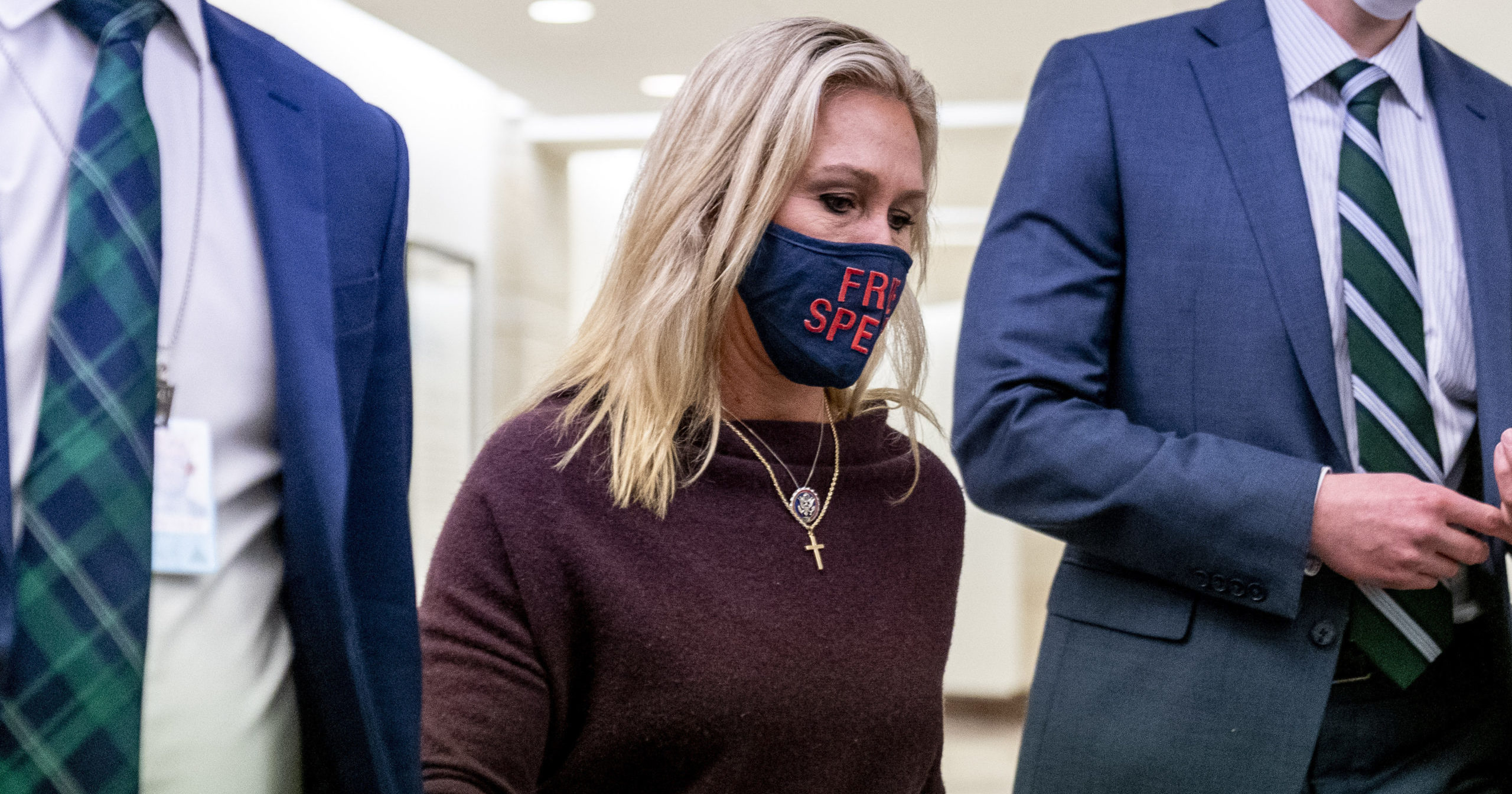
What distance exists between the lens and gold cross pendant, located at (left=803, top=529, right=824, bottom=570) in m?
1.37

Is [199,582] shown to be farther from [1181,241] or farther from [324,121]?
[1181,241]

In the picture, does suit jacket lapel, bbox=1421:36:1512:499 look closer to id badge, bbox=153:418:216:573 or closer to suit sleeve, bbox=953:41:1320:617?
suit sleeve, bbox=953:41:1320:617

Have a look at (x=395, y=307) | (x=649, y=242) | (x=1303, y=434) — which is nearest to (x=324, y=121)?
(x=395, y=307)

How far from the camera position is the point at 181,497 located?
0.83 metres

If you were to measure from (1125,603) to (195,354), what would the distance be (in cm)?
96

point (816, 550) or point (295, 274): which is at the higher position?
point (295, 274)

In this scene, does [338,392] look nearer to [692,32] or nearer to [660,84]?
[692,32]

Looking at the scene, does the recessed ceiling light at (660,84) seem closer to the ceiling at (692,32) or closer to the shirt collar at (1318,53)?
the ceiling at (692,32)

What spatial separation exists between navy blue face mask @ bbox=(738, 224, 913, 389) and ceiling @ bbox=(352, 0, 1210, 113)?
8.06 ft

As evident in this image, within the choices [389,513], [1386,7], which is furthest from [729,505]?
[1386,7]

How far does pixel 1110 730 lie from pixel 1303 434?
0.36 meters

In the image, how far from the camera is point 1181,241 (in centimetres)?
146

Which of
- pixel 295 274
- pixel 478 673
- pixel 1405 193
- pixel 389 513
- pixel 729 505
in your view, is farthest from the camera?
pixel 1405 193

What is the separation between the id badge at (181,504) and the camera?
819mm
